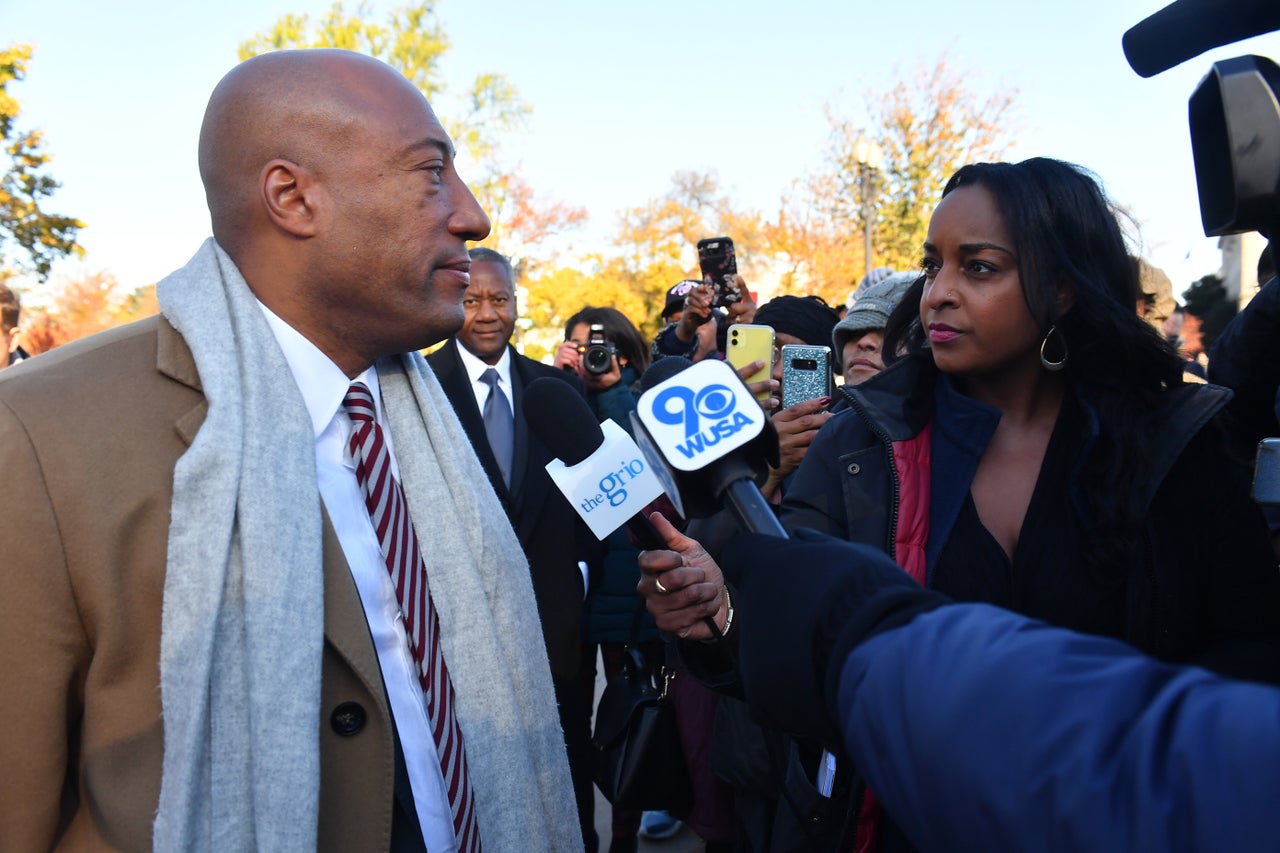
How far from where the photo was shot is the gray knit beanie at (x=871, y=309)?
3762 millimetres

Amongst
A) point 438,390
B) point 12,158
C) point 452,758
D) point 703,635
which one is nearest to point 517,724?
point 452,758

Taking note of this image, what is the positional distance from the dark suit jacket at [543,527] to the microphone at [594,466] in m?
1.94

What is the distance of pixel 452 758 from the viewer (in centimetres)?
179

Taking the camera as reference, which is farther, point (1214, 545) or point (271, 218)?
point (1214, 545)

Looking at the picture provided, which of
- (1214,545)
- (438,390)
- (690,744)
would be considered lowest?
(690,744)

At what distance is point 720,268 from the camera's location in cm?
477

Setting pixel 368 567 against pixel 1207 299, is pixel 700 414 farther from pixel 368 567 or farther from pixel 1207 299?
pixel 1207 299

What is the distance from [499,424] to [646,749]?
5.69ft

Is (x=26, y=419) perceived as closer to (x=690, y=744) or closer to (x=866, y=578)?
(x=866, y=578)

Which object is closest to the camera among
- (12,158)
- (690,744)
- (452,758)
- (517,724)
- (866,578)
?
(866,578)

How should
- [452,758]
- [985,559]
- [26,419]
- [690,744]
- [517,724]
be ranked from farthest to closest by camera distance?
[690,744] < [985,559] < [517,724] < [452,758] < [26,419]

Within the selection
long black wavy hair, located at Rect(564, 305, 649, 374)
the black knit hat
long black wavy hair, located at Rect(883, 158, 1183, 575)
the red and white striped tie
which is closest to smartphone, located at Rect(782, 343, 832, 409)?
the black knit hat

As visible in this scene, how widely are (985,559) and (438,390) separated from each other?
1263 millimetres

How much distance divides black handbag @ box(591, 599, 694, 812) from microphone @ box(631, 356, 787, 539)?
5.44 feet
